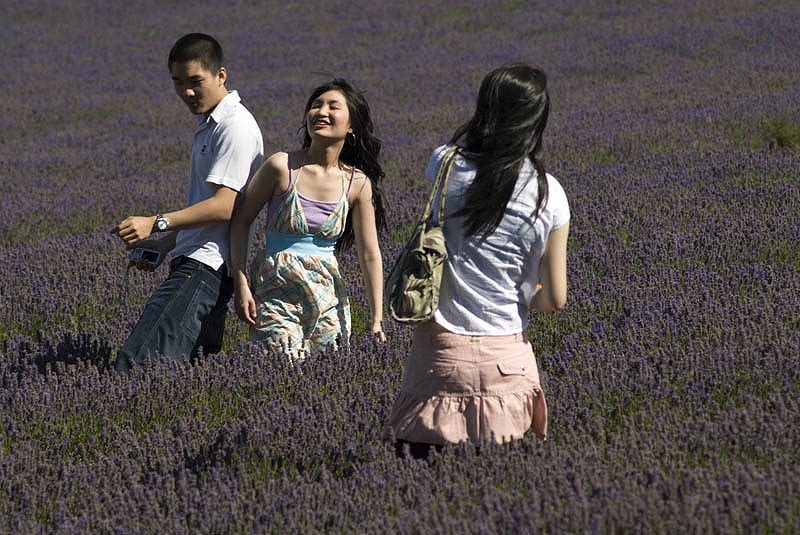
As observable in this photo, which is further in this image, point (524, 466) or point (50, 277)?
point (50, 277)

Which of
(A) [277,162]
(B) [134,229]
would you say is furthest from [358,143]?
(B) [134,229]

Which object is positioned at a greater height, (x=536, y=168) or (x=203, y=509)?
(x=536, y=168)

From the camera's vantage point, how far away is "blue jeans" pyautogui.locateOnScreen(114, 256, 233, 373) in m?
3.68

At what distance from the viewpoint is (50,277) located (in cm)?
521

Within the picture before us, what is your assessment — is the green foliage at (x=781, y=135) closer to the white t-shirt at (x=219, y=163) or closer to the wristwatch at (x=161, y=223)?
the white t-shirt at (x=219, y=163)

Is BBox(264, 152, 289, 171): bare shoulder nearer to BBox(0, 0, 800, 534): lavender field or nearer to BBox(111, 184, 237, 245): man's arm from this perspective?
BBox(111, 184, 237, 245): man's arm

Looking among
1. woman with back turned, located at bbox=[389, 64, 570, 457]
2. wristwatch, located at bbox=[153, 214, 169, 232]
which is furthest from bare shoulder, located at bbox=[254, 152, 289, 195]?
woman with back turned, located at bbox=[389, 64, 570, 457]

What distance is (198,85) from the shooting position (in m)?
3.81

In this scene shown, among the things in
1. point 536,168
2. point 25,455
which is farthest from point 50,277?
point 536,168

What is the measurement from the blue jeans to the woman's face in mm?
728

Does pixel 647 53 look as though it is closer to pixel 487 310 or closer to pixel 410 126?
pixel 410 126

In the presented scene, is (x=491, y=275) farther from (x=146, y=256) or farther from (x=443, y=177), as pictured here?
(x=146, y=256)

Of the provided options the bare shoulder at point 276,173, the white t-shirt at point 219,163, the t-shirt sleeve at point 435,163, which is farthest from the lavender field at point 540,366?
the t-shirt sleeve at point 435,163

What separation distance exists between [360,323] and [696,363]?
1712mm
